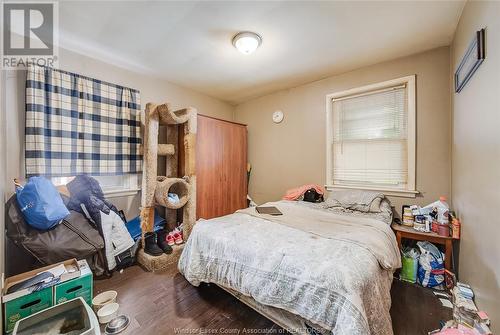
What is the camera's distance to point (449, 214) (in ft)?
6.59

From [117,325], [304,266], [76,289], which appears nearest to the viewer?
[304,266]

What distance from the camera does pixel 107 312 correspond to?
60.1 inches

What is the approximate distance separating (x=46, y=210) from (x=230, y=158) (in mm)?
2202

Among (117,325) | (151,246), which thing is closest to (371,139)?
(151,246)

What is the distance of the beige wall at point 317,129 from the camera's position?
7.21 feet

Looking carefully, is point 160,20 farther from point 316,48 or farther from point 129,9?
point 316,48

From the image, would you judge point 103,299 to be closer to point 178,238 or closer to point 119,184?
point 178,238

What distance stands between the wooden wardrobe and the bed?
3.53 ft

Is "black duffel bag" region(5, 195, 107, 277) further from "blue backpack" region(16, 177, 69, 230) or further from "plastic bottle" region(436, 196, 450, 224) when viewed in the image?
"plastic bottle" region(436, 196, 450, 224)

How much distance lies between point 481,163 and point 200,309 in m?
2.23

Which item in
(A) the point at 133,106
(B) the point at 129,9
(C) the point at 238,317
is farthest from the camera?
(A) the point at 133,106

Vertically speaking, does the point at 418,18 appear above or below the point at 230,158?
above

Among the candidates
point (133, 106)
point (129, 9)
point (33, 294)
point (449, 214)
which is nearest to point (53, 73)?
point (133, 106)

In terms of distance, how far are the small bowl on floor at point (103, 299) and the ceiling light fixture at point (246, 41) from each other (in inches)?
98.6
